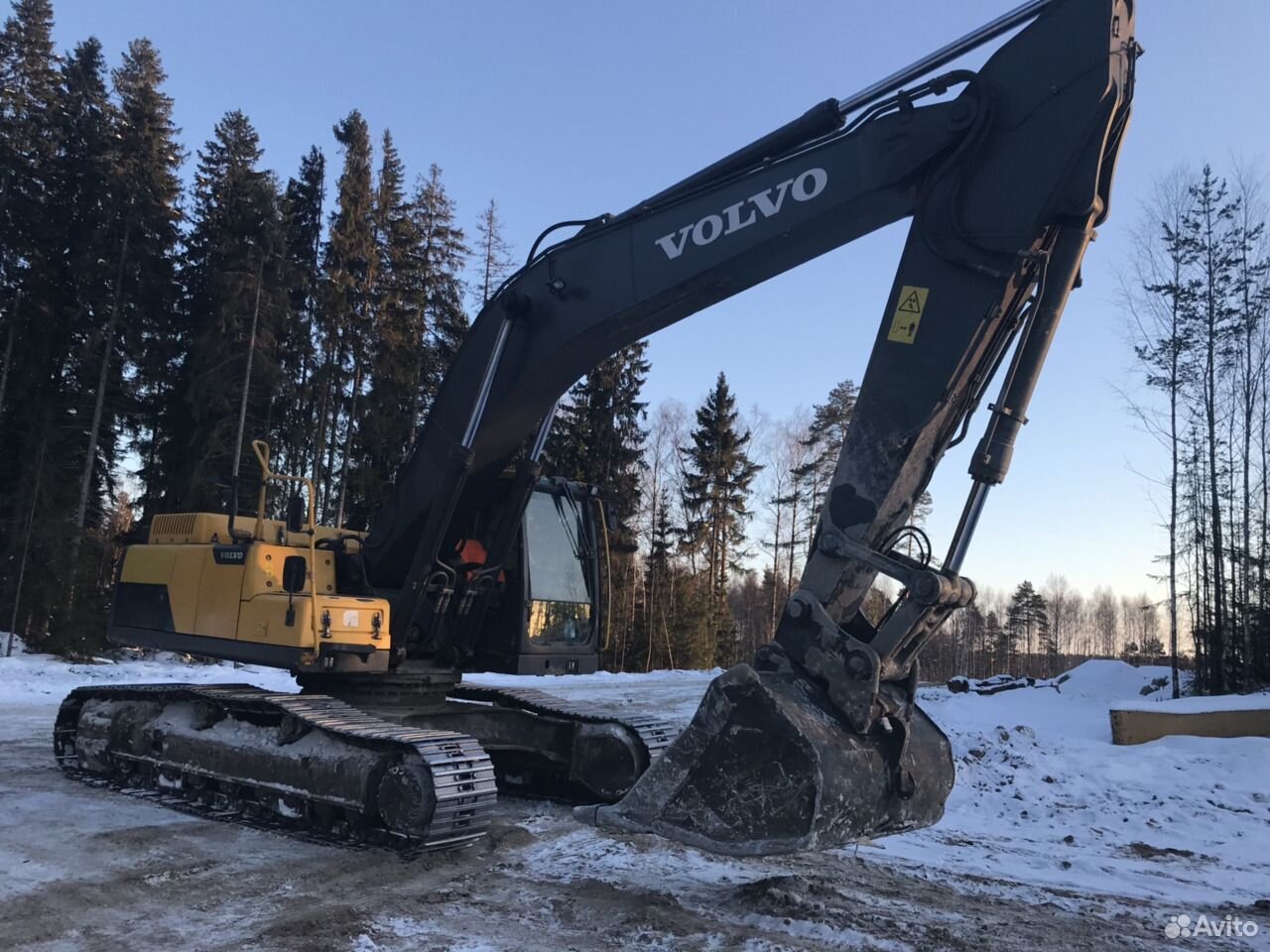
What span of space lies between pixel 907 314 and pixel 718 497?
33000 mm

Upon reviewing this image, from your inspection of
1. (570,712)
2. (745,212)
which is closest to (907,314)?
(745,212)

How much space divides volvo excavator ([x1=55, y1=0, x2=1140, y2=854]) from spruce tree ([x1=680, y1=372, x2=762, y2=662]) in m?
29.2

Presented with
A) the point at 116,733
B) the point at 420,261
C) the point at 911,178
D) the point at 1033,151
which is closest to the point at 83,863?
the point at 116,733

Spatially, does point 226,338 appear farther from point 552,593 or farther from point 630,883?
point 630,883

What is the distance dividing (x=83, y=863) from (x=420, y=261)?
25459 mm

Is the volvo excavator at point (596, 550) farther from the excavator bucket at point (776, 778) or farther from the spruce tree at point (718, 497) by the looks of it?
the spruce tree at point (718, 497)

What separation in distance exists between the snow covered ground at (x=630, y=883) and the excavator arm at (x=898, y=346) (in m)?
0.85

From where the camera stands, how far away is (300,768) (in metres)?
5.96

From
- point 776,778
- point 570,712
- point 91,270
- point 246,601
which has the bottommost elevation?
point 570,712

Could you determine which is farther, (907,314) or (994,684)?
(994,684)

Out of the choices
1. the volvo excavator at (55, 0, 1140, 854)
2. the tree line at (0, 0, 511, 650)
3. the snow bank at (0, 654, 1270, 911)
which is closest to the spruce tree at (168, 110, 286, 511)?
the tree line at (0, 0, 511, 650)

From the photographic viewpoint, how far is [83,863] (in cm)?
527

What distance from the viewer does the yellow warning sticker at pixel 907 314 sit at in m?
4.54

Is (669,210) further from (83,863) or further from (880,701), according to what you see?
(83,863)
